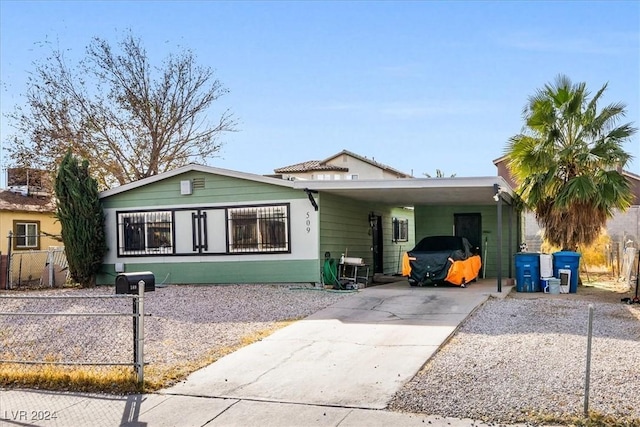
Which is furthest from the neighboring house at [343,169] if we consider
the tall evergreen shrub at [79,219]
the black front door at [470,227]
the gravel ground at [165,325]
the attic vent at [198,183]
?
the gravel ground at [165,325]

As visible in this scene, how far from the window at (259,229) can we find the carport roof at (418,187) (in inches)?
39.7

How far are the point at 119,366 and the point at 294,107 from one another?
37.6 feet

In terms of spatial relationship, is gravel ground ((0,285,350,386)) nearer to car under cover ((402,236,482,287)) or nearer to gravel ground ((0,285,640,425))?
gravel ground ((0,285,640,425))

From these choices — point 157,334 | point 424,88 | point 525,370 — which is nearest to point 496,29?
point 424,88

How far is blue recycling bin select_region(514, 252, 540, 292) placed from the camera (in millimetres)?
14484

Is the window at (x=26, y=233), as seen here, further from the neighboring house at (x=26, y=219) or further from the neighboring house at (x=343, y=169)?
the neighboring house at (x=343, y=169)

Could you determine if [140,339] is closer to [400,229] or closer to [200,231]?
[200,231]

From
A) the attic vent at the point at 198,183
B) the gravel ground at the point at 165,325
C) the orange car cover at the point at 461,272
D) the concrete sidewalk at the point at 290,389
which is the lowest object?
the concrete sidewalk at the point at 290,389

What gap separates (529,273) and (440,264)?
7.25 ft

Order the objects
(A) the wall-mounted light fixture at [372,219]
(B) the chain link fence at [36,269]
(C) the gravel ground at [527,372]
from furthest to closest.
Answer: (A) the wall-mounted light fixture at [372,219], (B) the chain link fence at [36,269], (C) the gravel ground at [527,372]

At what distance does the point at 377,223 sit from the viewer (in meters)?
20.2

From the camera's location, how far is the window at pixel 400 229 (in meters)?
22.4

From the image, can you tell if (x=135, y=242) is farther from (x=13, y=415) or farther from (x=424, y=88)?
(x=13, y=415)

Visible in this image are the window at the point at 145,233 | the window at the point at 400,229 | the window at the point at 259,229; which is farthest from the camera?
the window at the point at 400,229
